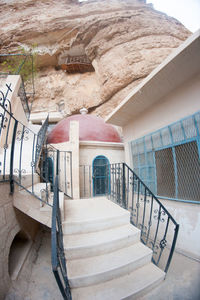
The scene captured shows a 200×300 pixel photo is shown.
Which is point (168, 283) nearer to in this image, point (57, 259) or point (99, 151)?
point (57, 259)

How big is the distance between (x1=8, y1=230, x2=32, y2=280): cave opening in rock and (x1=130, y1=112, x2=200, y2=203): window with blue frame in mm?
3773

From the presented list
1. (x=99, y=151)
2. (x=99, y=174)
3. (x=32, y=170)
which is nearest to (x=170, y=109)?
(x=32, y=170)

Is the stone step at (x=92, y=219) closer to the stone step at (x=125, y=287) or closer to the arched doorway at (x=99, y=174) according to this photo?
the stone step at (x=125, y=287)

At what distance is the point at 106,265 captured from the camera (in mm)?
2053

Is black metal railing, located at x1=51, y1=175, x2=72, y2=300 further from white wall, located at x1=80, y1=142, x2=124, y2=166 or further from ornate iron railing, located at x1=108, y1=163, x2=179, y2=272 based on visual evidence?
white wall, located at x1=80, y1=142, x2=124, y2=166

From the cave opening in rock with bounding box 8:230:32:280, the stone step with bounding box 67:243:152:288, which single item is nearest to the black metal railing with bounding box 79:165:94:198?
the cave opening in rock with bounding box 8:230:32:280

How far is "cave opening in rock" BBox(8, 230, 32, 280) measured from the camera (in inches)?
93.7

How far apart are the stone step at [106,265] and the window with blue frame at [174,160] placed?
6.35 ft

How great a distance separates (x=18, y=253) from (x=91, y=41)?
651 inches

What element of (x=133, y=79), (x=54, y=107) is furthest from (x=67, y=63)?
(x=133, y=79)

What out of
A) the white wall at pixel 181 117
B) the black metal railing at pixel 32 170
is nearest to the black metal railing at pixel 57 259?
the black metal railing at pixel 32 170

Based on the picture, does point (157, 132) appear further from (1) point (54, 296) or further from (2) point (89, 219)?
(1) point (54, 296)

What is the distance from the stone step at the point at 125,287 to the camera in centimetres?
175

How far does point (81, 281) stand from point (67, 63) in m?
17.5
